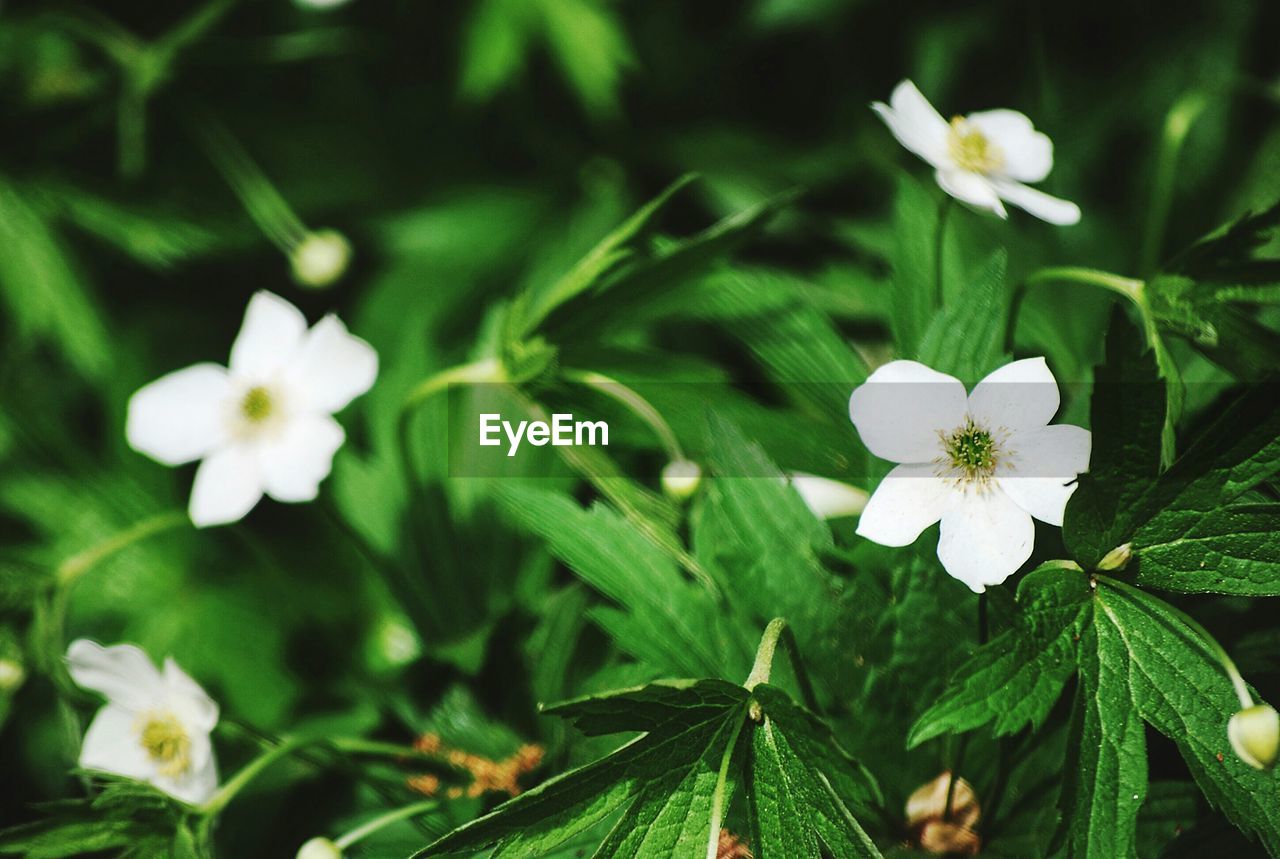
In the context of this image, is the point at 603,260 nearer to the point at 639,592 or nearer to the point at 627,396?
the point at 627,396

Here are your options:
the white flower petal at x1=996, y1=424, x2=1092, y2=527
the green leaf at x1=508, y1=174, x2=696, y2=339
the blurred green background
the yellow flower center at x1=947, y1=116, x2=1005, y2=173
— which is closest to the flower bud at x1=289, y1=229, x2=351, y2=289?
the blurred green background

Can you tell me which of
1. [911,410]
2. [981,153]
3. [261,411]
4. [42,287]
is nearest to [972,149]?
[981,153]

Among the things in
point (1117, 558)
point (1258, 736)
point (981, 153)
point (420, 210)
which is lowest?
point (1258, 736)

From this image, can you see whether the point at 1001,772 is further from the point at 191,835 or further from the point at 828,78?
the point at 828,78

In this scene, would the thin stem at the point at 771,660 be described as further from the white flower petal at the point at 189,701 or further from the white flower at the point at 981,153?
the white flower petal at the point at 189,701

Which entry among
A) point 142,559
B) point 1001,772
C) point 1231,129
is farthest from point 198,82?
point 1231,129

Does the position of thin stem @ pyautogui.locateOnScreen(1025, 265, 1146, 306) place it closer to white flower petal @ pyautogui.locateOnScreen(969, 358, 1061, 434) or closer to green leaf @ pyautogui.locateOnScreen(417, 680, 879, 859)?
white flower petal @ pyautogui.locateOnScreen(969, 358, 1061, 434)
